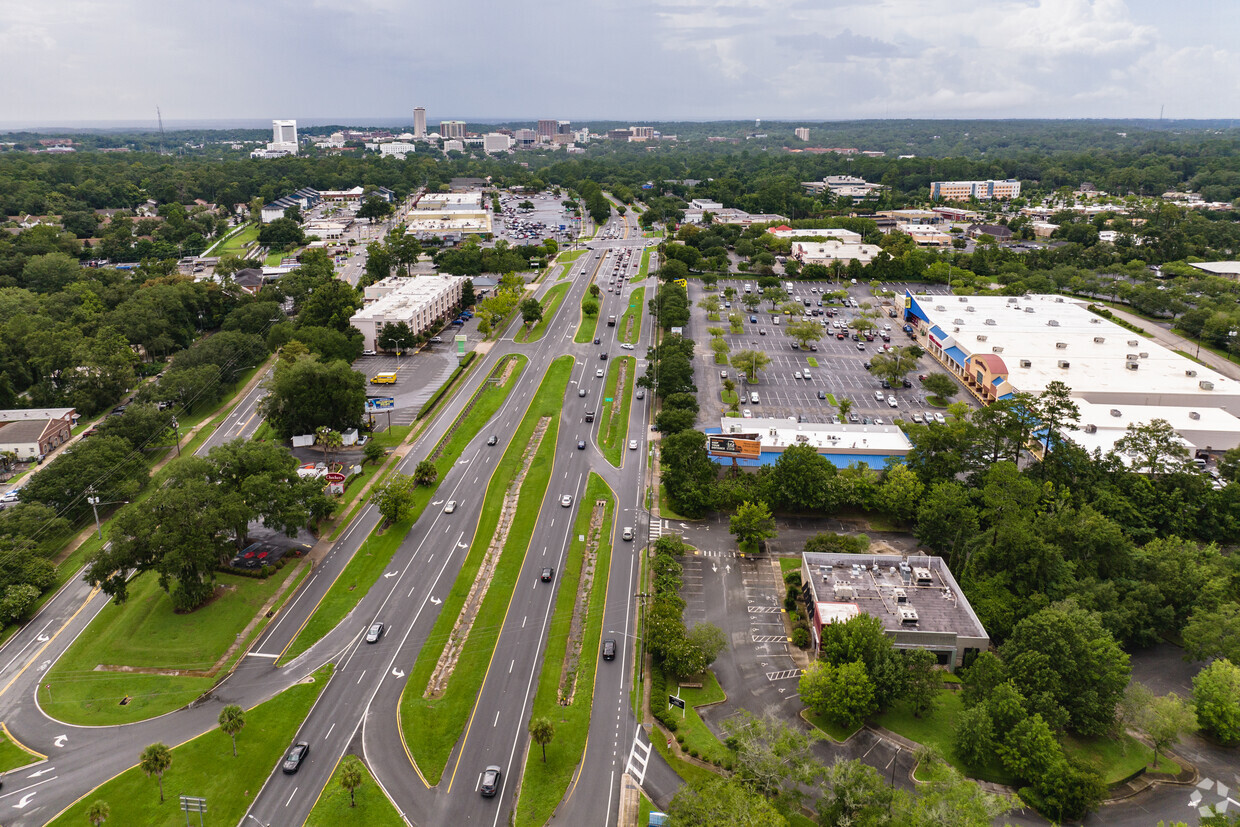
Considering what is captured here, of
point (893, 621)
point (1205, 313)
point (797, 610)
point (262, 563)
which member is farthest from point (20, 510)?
point (1205, 313)

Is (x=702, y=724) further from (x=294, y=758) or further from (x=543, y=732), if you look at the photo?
(x=294, y=758)

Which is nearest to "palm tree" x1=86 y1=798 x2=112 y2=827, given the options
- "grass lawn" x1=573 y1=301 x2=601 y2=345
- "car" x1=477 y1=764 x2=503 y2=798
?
"car" x1=477 y1=764 x2=503 y2=798

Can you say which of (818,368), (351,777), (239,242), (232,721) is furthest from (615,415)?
(239,242)

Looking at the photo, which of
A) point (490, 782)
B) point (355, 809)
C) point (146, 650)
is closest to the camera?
point (355, 809)

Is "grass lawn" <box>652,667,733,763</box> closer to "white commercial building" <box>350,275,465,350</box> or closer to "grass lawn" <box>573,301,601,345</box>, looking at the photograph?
"grass lawn" <box>573,301,601,345</box>

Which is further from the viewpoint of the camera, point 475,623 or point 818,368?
point 818,368
